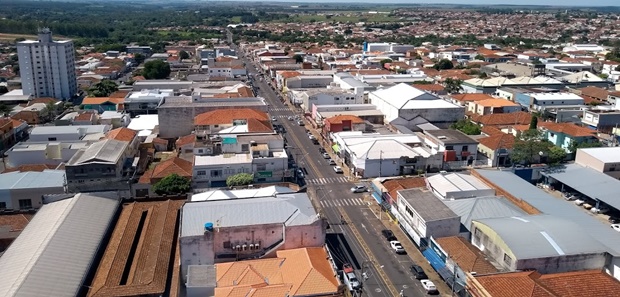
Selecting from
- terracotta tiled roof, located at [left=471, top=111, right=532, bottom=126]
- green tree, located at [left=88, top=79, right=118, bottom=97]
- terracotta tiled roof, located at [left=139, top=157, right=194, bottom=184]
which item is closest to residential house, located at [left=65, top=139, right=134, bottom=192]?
terracotta tiled roof, located at [left=139, top=157, right=194, bottom=184]

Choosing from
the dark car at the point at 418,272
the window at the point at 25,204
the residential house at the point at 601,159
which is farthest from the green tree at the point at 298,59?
the dark car at the point at 418,272

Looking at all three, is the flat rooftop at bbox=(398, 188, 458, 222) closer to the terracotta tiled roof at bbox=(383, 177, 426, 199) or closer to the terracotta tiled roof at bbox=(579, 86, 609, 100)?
the terracotta tiled roof at bbox=(383, 177, 426, 199)

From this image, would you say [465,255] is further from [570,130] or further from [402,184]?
[570,130]

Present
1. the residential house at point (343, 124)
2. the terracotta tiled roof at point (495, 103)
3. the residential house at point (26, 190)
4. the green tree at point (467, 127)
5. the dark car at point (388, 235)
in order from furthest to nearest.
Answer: the terracotta tiled roof at point (495, 103)
the residential house at point (343, 124)
the green tree at point (467, 127)
the residential house at point (26, 190)
the dark car at point (388, 235)

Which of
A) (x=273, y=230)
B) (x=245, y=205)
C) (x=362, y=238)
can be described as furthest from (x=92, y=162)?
(x=362, y=238)

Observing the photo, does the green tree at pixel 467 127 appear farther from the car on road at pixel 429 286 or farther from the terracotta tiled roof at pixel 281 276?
the terracotta tiled roof at pixel 281 276

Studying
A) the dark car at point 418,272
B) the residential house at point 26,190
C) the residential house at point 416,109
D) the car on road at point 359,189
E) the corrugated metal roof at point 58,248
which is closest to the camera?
the corrugated metal roof at point 58,248


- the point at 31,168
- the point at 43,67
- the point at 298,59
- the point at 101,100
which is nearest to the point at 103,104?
the point at 101,100
